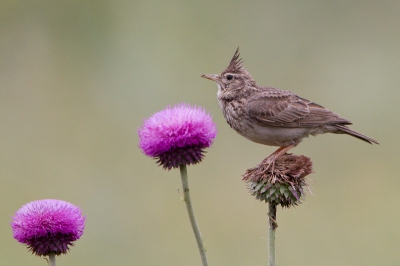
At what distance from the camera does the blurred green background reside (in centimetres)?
1411

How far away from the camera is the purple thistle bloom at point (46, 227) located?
19.4 feet

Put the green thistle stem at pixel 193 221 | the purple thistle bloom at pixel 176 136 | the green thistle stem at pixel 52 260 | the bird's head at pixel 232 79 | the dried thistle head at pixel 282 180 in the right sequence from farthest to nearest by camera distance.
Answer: the bird's head at pixel 232 79 < the dried thistle head at pixel 282 180 < the purple thistle bloom at pixel 176 136 < the green thistle stem at pixel 52 260 < the green thistle stem at pixel 193 221

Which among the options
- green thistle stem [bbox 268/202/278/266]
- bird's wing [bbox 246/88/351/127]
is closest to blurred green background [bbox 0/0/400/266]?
bird's wing [bbox 246/88/351/127]

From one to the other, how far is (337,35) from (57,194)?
9.45 metres

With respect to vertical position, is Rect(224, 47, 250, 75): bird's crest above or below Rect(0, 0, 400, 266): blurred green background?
below

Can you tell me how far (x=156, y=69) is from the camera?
1914cm

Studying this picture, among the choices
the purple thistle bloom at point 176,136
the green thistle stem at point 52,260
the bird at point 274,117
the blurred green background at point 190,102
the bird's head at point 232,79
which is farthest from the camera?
the blurred green background at point 190,102

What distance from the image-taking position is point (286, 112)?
8047 millimetres

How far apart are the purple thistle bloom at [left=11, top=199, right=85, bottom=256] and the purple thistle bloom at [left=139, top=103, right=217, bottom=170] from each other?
810 mm

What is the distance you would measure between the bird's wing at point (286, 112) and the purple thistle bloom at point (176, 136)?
1.91 meters

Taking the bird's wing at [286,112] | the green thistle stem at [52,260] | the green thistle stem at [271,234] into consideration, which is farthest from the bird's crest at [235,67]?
the green thistle stem at [52,260]

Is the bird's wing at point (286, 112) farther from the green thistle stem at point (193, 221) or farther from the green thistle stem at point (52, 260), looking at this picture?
the green thistle stem at point (52, 260)

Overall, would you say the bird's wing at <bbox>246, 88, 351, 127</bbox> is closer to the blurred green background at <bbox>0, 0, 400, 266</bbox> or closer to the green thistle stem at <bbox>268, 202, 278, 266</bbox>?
the green thistle stem at <bbox>268, 202, 278, 266</bbox>

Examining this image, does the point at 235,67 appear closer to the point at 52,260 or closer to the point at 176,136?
the point at 176,136
